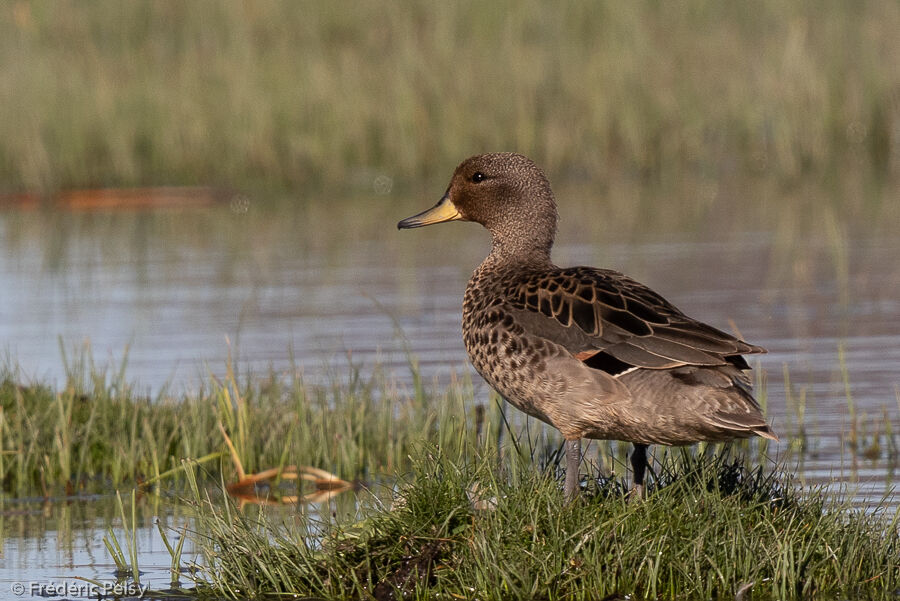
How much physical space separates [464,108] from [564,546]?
15.3 m

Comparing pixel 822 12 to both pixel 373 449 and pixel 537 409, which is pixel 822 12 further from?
pixel 537 409

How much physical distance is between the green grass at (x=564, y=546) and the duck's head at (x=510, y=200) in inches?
47.3

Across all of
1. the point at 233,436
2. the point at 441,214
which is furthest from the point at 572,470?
the point at 233,436

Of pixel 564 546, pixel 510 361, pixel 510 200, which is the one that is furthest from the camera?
pixel 510 200

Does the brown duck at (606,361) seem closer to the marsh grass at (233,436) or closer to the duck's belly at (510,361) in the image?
the duck's belly at (510,361)

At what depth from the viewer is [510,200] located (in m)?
6.41

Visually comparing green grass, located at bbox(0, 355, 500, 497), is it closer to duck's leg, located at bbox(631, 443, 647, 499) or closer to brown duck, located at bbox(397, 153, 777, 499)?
brown duck, located at bbox(397, 153, 777, 499)

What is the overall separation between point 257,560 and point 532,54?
1670 cm

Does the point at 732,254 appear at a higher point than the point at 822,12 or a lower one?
lower

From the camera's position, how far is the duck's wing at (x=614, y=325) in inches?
205

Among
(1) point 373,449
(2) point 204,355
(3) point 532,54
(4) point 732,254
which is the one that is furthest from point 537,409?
(3) point 532,54

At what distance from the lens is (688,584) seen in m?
4.91

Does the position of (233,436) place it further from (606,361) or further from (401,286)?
(401,286)

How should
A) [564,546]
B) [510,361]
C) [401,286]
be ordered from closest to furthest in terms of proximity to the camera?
[564,546] → [510,361] → [401,286]
